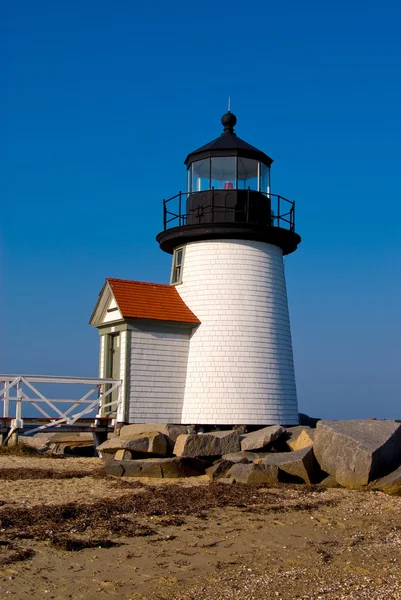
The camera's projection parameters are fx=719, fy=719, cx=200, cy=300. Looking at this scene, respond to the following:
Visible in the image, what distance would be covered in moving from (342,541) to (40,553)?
370 centimetres

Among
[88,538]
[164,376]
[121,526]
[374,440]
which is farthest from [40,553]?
[164,376]

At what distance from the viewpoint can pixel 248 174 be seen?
66.5 ft

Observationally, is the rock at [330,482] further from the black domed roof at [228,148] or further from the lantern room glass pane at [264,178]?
the black domed roof at [228,148]

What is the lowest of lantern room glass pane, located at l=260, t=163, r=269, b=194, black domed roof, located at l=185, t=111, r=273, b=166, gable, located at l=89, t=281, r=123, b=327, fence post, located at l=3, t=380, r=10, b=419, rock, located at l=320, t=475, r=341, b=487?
rock, located at l=320, t=475, r=341, b=487

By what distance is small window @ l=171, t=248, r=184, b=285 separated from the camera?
66.1ft

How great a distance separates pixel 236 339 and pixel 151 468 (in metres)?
5.57

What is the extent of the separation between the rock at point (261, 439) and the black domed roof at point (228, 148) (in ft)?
25.9

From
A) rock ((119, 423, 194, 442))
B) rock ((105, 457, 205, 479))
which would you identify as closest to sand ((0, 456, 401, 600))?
rock ((105, 457, 205, 479))

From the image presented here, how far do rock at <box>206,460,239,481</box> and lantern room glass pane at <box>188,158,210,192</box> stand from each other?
8.69 meters

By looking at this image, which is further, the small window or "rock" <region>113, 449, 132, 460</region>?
the small window

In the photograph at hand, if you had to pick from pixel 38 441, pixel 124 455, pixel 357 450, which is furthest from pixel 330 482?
pixel 38 441

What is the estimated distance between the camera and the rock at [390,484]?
12453 mm

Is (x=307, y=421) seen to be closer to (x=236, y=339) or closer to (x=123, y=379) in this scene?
(x=236, y=339)

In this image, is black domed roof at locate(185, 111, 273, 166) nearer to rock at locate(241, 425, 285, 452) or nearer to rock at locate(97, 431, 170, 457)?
rock at locate(241, 425, 285, 452)
